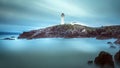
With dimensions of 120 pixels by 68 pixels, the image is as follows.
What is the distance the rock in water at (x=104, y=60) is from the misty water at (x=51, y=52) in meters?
0.11

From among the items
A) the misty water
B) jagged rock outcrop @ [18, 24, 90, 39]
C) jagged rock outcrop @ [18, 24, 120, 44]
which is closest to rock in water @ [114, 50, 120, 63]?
the misty water

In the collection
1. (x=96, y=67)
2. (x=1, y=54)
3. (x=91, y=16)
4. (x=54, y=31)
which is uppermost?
Result: (x=91, y=16)

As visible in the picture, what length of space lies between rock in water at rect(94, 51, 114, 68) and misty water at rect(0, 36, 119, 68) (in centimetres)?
11

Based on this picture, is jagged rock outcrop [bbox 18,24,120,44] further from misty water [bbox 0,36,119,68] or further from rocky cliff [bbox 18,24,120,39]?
misty water [bbox 0,36,119,68]

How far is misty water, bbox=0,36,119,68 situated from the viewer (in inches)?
190

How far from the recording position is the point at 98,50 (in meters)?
4.98

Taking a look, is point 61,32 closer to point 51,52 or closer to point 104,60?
point 51,52

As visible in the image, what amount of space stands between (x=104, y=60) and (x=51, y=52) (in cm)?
117

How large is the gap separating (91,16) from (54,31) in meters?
0.92

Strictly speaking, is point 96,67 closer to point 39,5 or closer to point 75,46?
point 75,46

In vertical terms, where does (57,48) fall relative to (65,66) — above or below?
above

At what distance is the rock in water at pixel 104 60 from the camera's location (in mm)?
4824

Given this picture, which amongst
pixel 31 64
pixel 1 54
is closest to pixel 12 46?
pixel 1 54

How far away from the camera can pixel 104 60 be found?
4.85 metres
